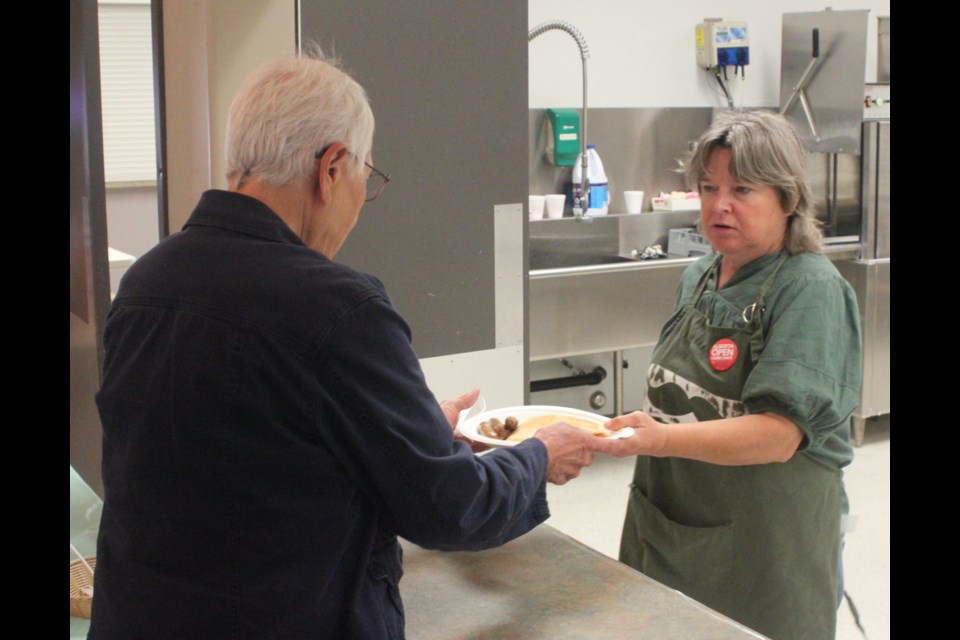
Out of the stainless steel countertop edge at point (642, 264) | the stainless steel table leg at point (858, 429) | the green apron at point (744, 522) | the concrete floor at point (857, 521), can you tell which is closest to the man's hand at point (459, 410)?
the green apron at point (744, 522)

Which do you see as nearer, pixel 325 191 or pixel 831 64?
pixel 325 191

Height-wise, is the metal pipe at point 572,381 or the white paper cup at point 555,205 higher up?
the white paper cup at point 555,205

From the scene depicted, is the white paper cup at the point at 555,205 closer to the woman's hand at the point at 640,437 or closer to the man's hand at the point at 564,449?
the woman's hand at the point at 640,437

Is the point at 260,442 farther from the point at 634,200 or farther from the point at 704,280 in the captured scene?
the point at 634,200

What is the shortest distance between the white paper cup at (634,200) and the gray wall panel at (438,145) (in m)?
2.85

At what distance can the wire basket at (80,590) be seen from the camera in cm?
176

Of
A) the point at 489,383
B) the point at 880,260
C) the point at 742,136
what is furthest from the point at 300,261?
the point at 880,260

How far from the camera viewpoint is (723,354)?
1.77 metres

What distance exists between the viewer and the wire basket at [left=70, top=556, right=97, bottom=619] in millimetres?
1759

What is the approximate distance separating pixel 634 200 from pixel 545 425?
130 inches

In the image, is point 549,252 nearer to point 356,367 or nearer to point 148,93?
point 148,93
